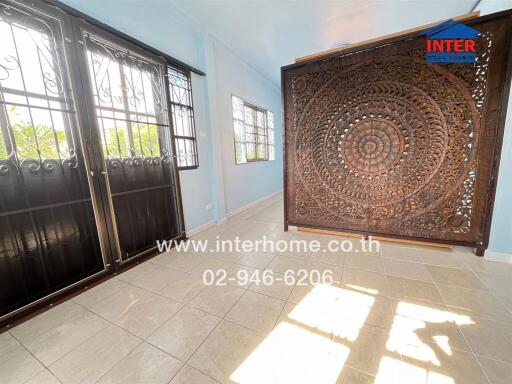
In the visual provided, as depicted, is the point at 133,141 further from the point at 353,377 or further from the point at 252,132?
the point at 252,132

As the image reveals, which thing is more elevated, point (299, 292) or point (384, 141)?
point (384, 141)

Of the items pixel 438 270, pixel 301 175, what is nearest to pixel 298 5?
pixel 301 175

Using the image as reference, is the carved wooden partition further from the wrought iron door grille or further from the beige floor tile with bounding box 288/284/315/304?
the wrought iron door grille

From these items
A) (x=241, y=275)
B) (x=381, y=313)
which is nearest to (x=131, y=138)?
(x=241, y=275)

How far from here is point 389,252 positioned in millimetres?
2348

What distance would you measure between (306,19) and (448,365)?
12.8 ft

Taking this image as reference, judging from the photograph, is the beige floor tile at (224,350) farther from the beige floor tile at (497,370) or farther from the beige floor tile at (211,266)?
the beige floor tile at (497,370)

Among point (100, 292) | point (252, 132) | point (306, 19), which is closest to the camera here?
point (100, 292)

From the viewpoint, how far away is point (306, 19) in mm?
2893

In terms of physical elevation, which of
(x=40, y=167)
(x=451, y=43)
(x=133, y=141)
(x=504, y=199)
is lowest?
(x=504, y=199)

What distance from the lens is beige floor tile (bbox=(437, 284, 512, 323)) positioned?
140 cm

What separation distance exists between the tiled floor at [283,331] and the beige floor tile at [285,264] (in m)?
0.04

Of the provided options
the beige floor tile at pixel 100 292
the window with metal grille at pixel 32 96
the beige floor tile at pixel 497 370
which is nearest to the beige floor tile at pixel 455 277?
the beige floor tile at pixel 497 370

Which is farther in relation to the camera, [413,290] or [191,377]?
[413,290]
